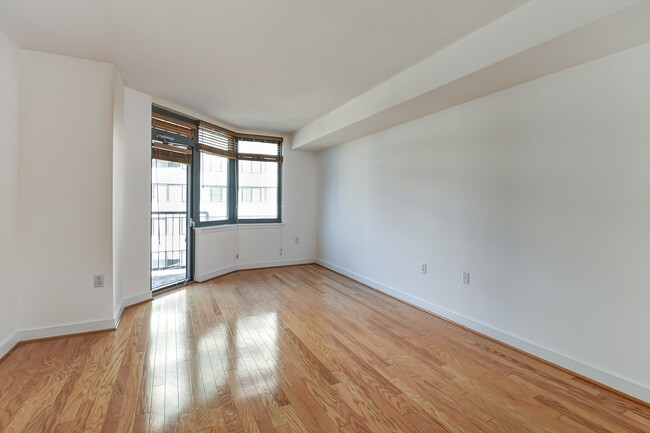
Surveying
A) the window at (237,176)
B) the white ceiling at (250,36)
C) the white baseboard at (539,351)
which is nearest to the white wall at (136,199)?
the white ceiling at (250,36)

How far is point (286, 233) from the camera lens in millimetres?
5398

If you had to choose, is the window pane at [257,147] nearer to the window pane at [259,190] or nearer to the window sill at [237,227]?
the window pane at [259,190]

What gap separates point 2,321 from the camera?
7.22ft

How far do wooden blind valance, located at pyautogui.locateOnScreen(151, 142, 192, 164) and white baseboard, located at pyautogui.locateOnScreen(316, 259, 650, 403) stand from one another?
3.26m

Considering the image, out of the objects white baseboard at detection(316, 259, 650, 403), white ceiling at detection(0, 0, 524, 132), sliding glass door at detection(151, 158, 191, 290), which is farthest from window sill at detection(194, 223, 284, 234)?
white baseboard at detection(316, 259, 650, 403)

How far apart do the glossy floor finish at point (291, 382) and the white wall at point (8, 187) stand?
31cm

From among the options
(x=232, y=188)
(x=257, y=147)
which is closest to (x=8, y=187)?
(x=232, y=188)

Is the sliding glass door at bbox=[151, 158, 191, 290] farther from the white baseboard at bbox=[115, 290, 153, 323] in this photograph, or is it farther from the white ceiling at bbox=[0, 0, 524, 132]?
the white ceiling at bbox=[0, 0, 524, 132]

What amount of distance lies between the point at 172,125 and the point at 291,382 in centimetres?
344

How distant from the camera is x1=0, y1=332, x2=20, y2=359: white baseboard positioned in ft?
7.11

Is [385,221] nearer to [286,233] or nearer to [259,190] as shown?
[286,233]

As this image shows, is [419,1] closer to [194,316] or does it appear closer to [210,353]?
[210,353]

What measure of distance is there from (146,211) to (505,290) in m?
3.82

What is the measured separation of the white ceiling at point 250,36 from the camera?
1870mm
